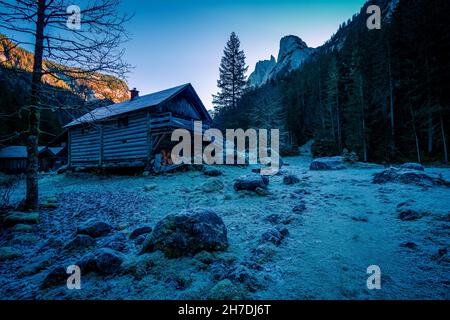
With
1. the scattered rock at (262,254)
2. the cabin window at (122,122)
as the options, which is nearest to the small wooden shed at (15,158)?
the cabin window at (122,122)

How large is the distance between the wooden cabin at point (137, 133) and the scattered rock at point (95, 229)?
28.2 ft

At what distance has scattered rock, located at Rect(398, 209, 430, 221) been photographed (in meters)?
4.15

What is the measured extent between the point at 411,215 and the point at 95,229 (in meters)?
6.96

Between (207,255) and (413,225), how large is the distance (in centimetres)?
419

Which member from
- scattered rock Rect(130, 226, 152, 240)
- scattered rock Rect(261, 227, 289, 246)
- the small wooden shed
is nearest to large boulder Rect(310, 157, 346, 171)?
scattered rock Rect(261, 227, 289, 246)

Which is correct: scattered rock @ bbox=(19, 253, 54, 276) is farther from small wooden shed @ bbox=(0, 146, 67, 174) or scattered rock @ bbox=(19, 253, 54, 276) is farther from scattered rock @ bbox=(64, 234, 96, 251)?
small wooden shed @ bbox=(0, 146, 67, 174)

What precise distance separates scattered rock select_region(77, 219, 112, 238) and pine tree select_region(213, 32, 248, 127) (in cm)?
3289

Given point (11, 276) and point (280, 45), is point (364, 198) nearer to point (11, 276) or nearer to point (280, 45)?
point (11, 276)

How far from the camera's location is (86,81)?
19.2 ft

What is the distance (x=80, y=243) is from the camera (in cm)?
356

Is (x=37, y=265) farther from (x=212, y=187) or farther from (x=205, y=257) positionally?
(x=212, y=187)

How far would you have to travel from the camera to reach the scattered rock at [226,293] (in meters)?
2.09

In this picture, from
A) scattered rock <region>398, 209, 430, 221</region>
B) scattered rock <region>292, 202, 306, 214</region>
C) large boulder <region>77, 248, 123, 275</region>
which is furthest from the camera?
scattered rock <region>292, 202, 306, 214</region>

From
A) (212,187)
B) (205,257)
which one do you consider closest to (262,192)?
(212,187)
